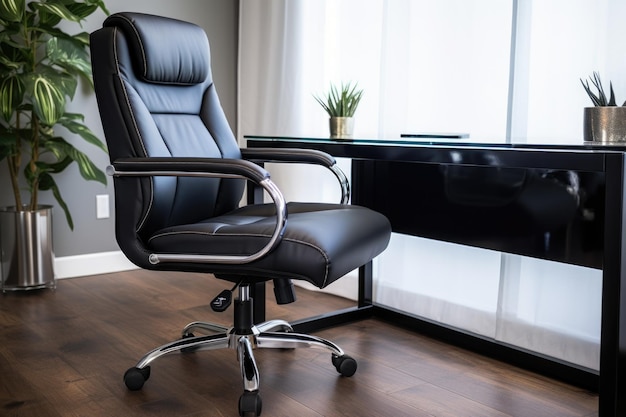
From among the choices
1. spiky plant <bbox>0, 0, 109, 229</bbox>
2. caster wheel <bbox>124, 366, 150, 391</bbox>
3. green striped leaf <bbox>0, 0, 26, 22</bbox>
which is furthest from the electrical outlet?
caster wheel <bbox>124, 366, 150, 391</bbox>

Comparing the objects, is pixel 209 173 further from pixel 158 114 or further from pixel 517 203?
pixel 517 203

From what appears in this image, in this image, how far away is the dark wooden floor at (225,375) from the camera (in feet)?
6.27

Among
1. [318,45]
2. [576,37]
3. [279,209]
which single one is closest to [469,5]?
[576,37]

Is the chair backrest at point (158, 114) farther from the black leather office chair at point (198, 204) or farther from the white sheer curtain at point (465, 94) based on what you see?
the white sheer curtain at point (465, 94)

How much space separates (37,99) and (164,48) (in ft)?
3.23

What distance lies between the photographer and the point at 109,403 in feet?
6.30

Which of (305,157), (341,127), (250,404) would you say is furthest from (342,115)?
(250,404)

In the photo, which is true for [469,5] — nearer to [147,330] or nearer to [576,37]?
[576,37]

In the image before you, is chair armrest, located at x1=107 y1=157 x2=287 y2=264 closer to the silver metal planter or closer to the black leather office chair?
the black leather office chair

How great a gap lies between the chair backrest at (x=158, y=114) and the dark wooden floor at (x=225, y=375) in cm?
46

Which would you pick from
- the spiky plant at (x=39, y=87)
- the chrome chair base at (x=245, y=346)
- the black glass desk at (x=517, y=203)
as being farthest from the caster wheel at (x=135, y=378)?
the spiky plant at (x=39, y=87)

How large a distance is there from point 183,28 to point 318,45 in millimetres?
1113

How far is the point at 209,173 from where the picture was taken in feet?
5.68

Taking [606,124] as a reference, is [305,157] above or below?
below
